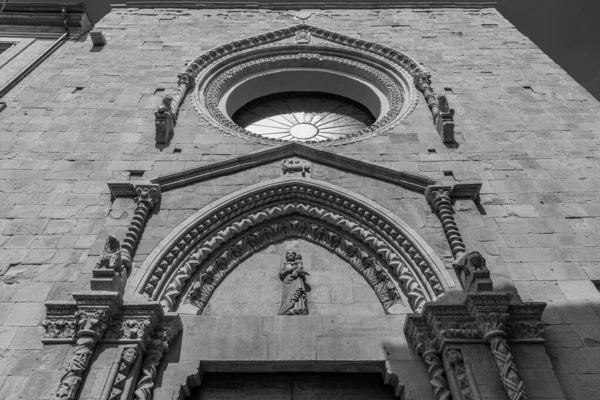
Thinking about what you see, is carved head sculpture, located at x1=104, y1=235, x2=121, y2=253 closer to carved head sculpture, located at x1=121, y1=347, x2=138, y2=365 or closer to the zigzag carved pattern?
the zigzag carved pattern

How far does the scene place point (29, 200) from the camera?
7.00 meters

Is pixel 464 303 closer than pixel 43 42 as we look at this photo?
Yes

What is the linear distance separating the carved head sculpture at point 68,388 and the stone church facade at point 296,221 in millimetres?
76

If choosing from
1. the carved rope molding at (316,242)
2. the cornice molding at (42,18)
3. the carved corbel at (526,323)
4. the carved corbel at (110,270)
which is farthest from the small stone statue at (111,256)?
the cornice molding at (42,18)

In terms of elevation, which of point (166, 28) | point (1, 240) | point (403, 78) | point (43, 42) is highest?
point (166, 28)

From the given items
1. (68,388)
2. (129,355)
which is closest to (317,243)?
(129,355)

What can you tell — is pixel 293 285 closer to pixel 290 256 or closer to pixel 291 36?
pixel 290 256

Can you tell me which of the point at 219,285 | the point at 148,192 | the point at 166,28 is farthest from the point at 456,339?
the point at 166,28

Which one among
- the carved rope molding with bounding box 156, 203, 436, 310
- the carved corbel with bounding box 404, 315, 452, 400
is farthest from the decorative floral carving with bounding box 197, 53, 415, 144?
the carved corbel with bounding box 404, 315, 452, 400

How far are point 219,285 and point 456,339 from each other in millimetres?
2874

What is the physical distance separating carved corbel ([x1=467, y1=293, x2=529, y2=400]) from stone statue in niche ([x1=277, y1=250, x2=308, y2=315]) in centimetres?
189

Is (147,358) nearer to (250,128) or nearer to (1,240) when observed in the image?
(1,240)

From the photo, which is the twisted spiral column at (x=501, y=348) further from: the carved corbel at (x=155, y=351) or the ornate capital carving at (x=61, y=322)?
the ornate capital carving at (x=61, y=322)

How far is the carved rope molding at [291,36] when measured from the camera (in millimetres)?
8031
